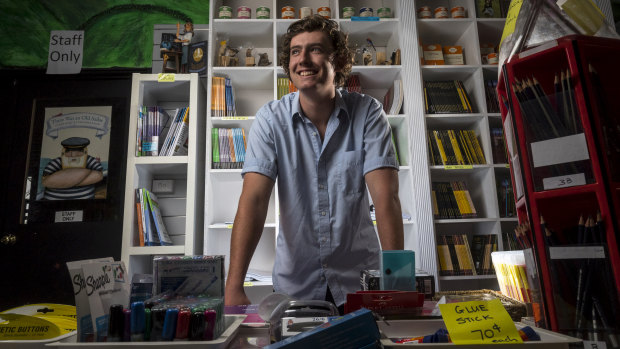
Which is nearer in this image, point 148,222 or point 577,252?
point 577,252

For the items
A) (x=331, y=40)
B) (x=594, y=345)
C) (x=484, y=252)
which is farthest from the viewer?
(x=484, y=252)

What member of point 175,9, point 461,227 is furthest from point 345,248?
point 175,9

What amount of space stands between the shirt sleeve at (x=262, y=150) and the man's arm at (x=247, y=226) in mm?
24

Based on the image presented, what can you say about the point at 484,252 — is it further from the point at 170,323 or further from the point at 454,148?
the point at 170,323

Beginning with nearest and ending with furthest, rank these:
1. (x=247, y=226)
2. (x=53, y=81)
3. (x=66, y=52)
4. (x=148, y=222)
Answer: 1. (x=247, y=226)
2. (x=148, y=222)
3. (x=66, y=52)
4. (x=53, y=81)

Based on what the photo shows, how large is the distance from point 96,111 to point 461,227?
9.25 ft

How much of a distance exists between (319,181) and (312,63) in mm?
454

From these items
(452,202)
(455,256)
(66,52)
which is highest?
(66,52)

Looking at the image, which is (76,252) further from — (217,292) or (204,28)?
(217,292)

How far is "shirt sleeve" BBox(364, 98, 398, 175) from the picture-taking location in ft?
4.80

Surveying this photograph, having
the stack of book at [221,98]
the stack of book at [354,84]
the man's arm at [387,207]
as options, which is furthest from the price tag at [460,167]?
the stack of book at [221,98]

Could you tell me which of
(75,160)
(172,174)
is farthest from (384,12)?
(75,160)

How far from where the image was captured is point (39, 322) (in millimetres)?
634

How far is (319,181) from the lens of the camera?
4.93 ft
